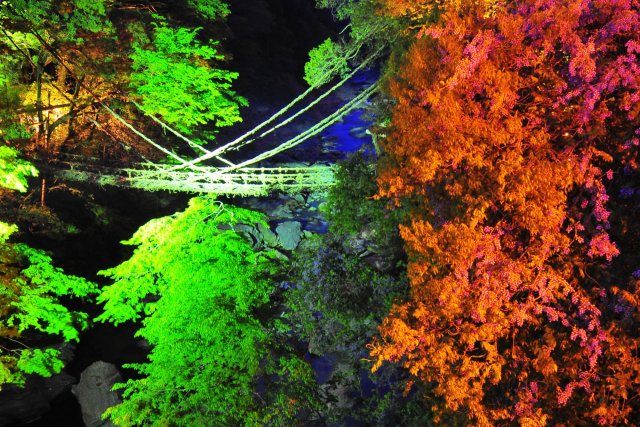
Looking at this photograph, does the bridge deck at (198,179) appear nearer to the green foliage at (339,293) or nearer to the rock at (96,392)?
the green foliage at (339,293)

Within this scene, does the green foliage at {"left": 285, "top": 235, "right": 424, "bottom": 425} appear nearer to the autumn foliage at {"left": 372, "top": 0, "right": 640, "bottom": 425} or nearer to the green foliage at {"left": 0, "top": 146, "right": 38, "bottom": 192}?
the autumn foliage at {"left": 372, "top": 0, "right": 640, "bottom": 425}

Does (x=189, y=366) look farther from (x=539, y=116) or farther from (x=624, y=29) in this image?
(x=624, y=29)

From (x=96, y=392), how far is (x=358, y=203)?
5636mm

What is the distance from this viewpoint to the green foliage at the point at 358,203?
215 inches

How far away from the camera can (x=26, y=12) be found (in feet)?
17.3

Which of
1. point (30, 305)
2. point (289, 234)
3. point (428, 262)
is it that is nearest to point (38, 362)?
point (30, 305)

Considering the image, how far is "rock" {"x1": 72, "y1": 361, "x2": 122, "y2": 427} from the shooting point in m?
6.65

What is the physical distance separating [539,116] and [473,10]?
203 cm

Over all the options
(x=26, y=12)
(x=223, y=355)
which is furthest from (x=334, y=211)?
(x=26, y=12)

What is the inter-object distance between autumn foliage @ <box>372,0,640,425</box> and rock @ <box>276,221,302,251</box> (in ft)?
21.5

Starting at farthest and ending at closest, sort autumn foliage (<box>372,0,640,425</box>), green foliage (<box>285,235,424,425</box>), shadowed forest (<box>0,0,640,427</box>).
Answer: green foliage (<box>285,235,424,425</box>), shadowed forest (<box>0,0,640,427</box>), autumn foliage (<box>372,0,640,425</box>)

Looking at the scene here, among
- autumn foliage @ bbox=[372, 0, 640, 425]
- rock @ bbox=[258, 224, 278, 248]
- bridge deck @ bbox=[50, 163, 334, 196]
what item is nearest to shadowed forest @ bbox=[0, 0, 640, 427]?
autumn foliage @ bbox=[372, 0, 640, 425]

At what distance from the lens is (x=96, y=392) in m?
6.80

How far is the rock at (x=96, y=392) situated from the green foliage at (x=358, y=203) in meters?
4.92
